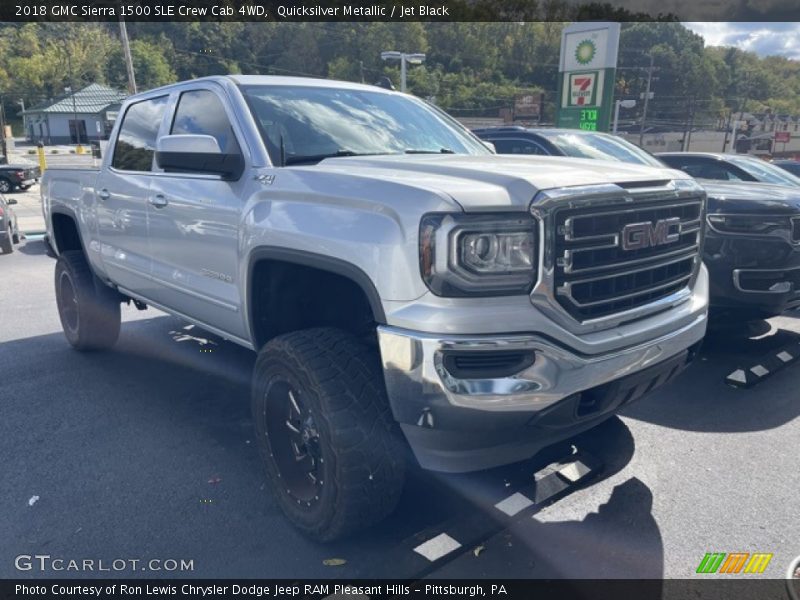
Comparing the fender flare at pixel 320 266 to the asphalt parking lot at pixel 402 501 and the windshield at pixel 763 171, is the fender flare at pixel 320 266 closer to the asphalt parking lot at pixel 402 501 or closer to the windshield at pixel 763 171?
the asphalt parking lot at pixel 402 501

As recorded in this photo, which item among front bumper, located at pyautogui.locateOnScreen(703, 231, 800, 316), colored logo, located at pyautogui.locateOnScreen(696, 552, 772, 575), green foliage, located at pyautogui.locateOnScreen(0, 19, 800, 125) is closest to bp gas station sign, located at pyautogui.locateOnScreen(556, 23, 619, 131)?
front bumper, located at pyautogui.locateOnScreen(703, 231, 800, 316)

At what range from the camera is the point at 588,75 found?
16156mm

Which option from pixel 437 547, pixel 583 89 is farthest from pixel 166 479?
pixel 583 89

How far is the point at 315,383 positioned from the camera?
8.45ft

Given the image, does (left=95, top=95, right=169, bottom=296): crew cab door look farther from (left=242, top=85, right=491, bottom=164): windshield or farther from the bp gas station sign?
the bp gas station sign

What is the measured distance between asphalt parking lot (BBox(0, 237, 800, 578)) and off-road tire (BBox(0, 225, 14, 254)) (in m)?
7.03

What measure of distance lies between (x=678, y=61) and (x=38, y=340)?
344ft

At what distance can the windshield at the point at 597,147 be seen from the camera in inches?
276

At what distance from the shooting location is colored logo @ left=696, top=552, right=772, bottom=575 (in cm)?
268

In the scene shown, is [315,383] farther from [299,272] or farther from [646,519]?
[646,519]

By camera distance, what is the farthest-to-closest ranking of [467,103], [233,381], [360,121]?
[467,103], [233,381], [360,121]

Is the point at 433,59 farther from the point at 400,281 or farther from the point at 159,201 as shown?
the point at 400,281

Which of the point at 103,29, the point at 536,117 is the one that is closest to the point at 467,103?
the point at 536,117

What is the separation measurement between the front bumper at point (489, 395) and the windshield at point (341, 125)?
1365 millimetres
